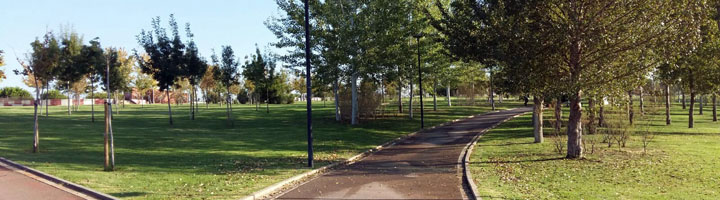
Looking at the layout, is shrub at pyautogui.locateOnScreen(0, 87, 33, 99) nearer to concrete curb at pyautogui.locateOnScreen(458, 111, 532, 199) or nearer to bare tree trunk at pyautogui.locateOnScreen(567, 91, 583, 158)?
concrete curb at pyautogui.locateOnScreen(458, 111, 532, 199)

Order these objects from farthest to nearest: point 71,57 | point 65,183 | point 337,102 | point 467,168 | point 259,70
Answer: point 259,70
point 337,102
point 71,57
point 467,168
point 65,183

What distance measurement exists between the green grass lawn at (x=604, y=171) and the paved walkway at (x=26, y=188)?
8.29 metres

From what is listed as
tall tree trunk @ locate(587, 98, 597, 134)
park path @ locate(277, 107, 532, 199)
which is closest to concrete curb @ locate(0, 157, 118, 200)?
park path @ locate(277, 107, 532, 199)

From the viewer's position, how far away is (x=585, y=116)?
16984mm

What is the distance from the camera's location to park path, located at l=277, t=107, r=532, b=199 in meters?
9.35

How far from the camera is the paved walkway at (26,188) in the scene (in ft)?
28.9

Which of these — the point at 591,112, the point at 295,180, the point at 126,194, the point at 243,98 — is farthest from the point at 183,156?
the point at 243,98

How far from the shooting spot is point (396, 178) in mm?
11227

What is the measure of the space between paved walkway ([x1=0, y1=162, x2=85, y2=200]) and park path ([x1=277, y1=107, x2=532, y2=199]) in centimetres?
430

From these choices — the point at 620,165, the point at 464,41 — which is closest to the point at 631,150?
the point at 620,165

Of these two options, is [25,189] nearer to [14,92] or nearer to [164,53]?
[164,53]

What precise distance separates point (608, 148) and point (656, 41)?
15.9ft

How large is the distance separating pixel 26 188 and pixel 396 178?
7884mm

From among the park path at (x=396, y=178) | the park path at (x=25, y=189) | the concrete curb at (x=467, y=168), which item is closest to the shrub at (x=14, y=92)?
the park path at (x=25, y=189)
